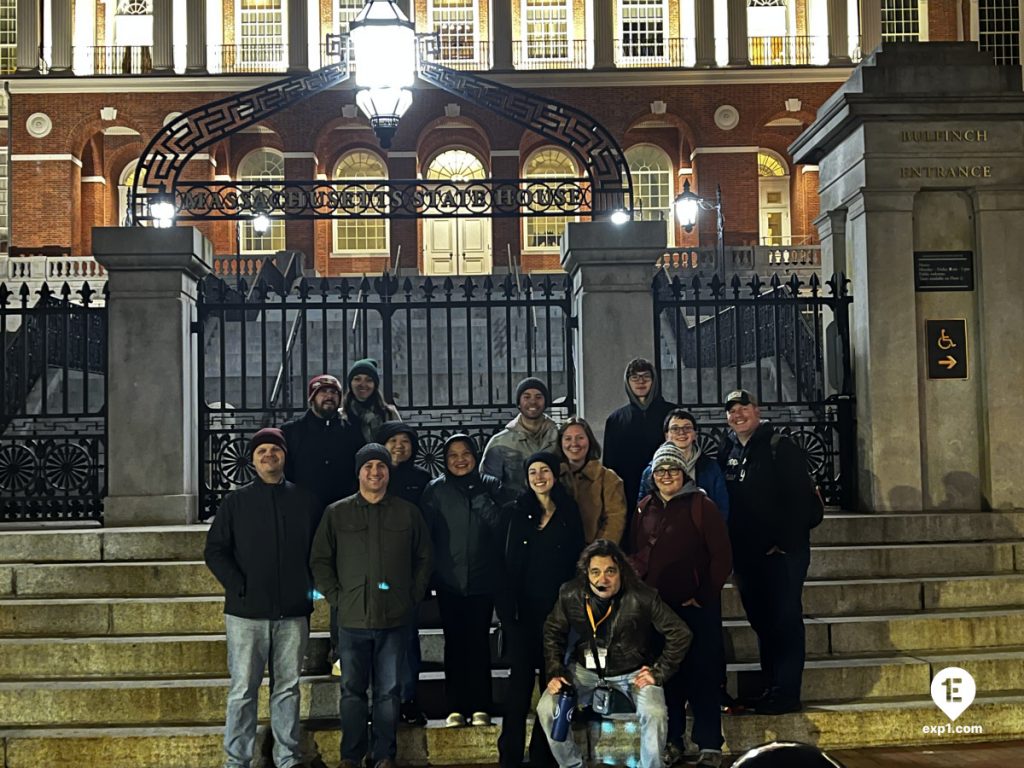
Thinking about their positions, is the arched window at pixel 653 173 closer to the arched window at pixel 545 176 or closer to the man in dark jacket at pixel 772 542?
the arched window at pixel 545 176

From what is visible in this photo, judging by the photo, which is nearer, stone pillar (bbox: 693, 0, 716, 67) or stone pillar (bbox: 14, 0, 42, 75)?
stone pillar (bbox: 14, 0, 42, 75)

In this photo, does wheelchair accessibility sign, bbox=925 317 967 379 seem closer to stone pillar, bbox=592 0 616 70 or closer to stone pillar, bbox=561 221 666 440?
stone pillar, bbox=561 221 666 440

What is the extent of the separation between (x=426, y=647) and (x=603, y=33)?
3517 cm

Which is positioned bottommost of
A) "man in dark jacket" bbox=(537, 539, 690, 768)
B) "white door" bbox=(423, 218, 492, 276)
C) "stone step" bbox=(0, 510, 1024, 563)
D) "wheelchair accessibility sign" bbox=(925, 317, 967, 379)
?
"man in dark jacket" bbox=(537, 539, 690, 768)

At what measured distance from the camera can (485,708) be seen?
24.5 ft

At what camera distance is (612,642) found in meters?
6.71

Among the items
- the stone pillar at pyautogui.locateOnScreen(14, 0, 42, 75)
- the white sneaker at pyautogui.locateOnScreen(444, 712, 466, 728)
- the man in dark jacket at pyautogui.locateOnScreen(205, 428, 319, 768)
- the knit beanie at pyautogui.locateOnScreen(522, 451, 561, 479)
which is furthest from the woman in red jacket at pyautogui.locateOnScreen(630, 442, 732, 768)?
the stone pillar at pyautogui.locateOnScreen(14, 0, 42, 75)

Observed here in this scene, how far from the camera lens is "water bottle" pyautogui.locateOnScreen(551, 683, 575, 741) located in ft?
21.6

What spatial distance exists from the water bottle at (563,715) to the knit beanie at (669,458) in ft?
4.31

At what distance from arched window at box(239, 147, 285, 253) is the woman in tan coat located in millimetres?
34091

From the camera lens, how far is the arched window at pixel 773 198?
43.0m

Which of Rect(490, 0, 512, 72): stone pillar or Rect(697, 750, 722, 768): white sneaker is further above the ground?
Rect(490, 0, 512, 72): stone pillar

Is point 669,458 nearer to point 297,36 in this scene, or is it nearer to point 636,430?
point 636,430

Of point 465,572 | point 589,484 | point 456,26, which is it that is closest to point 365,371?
point 465,572
